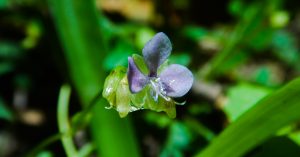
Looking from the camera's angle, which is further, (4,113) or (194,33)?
(194,33)

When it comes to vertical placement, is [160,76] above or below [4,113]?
above

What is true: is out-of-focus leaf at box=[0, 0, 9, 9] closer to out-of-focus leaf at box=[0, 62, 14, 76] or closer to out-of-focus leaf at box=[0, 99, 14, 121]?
out-of-focus leaf at box=[0, 62, 14, 76]

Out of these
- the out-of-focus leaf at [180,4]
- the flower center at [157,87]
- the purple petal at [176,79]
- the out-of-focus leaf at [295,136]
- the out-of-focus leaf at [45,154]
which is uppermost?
the purple petal at [176,79]

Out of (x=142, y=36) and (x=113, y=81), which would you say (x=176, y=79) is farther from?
(x=142, y=36)

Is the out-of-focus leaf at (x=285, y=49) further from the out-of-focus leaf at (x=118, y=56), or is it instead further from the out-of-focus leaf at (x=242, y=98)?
the out-of-focus leaf at (x=118, y=56)

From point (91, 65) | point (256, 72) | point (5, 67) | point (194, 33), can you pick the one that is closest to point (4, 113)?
point (5, 67)

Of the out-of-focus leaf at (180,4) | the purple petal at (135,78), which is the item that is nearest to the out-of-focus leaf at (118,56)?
the purple petal at (135,78)

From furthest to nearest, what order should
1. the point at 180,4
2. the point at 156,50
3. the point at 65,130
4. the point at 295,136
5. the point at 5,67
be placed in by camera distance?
1. the point at 180,4
2. the point at 5,67
3. the point at 295,136
4. the point at 65,130
5. the point at 156,50

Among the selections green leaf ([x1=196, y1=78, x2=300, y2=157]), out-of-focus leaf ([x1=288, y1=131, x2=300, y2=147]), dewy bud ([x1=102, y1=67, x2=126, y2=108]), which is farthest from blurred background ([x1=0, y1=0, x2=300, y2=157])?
dewy bud ([x1=102, y1=67, x2=126, y2=108])
